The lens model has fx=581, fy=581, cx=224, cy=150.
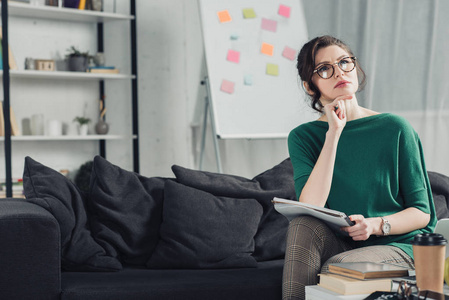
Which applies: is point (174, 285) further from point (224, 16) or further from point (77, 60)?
point (77, 60)

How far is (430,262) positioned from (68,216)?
1204 millimetres

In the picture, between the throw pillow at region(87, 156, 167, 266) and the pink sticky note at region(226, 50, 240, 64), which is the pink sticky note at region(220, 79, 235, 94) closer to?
the pink sticky note at region(226, 50, 240, 64)

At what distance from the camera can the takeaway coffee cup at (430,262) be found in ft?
3.69

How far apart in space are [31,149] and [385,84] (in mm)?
2531

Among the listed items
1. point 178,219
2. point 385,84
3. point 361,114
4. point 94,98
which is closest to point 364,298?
point 361,114

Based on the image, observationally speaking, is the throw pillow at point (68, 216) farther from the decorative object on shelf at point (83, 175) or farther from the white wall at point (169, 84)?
the white wall at point (169, 84)

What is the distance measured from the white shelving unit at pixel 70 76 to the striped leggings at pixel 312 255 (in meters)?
2.79

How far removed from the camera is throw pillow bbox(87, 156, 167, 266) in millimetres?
2037

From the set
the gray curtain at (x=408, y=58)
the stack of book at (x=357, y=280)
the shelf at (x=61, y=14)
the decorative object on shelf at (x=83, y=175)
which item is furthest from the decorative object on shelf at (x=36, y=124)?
the stack of book at (x=357, y=280)

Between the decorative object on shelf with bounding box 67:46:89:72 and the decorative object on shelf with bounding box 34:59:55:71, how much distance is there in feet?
0.41

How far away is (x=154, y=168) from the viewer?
186 inches

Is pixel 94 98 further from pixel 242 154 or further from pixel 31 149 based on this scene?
pixel 242 154

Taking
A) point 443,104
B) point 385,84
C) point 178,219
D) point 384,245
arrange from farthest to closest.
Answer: point 385,84 < point 443,104 < point 178,219 < point 384,245

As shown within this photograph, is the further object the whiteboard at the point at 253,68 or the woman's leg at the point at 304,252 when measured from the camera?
the whiteboard at the point at 253,68
